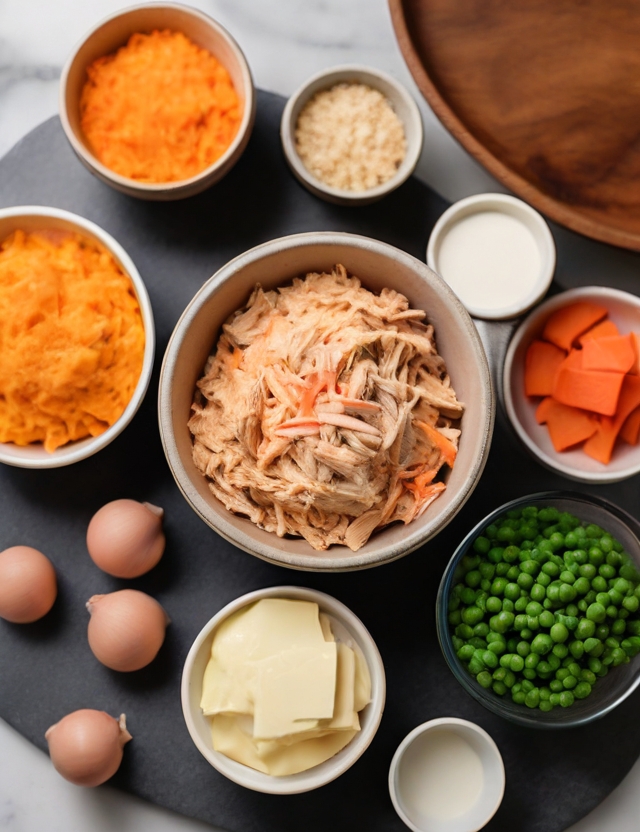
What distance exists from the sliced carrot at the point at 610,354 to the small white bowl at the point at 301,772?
1.12 m

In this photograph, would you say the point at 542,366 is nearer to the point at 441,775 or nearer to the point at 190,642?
the point at 441,775

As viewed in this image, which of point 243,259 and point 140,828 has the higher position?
point 243,259

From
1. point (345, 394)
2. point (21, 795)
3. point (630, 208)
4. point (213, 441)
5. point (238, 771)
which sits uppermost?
point (630, 208)

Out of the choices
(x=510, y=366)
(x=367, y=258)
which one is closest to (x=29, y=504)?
(x=367, y=258)

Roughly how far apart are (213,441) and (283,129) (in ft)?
3.61

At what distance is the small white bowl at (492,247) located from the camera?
2.62m

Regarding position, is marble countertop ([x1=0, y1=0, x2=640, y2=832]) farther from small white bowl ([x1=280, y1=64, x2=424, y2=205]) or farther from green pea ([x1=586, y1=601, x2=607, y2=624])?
green pea ([x1=586, y1=601, x2=607, y2=624])

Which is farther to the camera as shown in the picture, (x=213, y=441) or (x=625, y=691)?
(x=625, y=691)

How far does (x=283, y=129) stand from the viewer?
8.44 ft

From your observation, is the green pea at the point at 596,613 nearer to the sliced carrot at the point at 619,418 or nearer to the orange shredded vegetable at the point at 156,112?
the sliced carrot at the point at 619,418

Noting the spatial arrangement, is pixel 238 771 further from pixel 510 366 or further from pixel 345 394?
pixel 510 366

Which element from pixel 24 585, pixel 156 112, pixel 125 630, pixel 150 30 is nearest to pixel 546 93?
pixel 156 112

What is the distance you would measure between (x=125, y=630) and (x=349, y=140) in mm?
1741

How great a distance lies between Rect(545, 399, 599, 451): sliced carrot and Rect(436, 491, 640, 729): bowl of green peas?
206 mm
